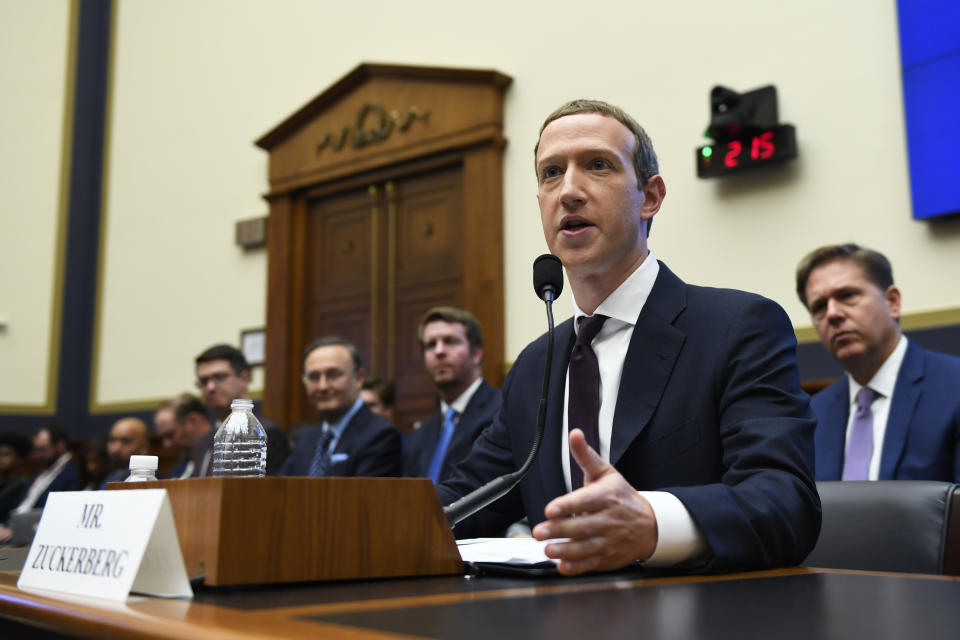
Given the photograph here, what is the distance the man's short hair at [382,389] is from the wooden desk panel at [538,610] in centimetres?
393

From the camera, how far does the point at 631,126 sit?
1.61 meters

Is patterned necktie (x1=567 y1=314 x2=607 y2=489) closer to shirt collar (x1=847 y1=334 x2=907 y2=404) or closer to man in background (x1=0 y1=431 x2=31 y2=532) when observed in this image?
shirt collar (x1=847 y1=334 x2=907 y2=404)

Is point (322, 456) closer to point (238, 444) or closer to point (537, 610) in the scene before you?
point (238, 444)

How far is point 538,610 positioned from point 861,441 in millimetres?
2173

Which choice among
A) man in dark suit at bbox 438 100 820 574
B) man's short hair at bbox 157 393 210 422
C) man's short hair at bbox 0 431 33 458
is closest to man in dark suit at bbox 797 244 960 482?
man in dark suit at bbox 438 100 820 574

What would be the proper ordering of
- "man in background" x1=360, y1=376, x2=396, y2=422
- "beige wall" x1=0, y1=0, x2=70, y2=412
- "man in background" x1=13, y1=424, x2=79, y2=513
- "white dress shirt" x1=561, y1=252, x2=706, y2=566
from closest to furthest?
1. "white dress shirt" x1=561, y1=252, x2=706, y2=566
2. "man in background" x1=360, y1=376, x2=396, y2=422
3. "man in background" x1=13, y1=424, x2=79, y2=513
4. "beige wall" x1=0, y1=0, x2=70, y2=412

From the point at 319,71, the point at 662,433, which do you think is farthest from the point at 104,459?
the point at 662,433

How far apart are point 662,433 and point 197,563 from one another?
703 mm

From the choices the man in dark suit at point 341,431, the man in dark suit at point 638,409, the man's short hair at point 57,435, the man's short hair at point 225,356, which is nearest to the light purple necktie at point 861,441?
the man in dark suit at point 638,409

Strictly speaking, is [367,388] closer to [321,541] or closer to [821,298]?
[821,298]

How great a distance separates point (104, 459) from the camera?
19.5ft

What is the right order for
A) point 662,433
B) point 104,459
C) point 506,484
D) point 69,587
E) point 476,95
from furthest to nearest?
point 104,459 → point 476,95 → point 662,433 → point 506,484 → point 69,587

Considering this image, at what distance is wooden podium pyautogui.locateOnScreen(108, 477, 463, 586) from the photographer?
91cm

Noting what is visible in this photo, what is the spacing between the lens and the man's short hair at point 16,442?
655 cm
